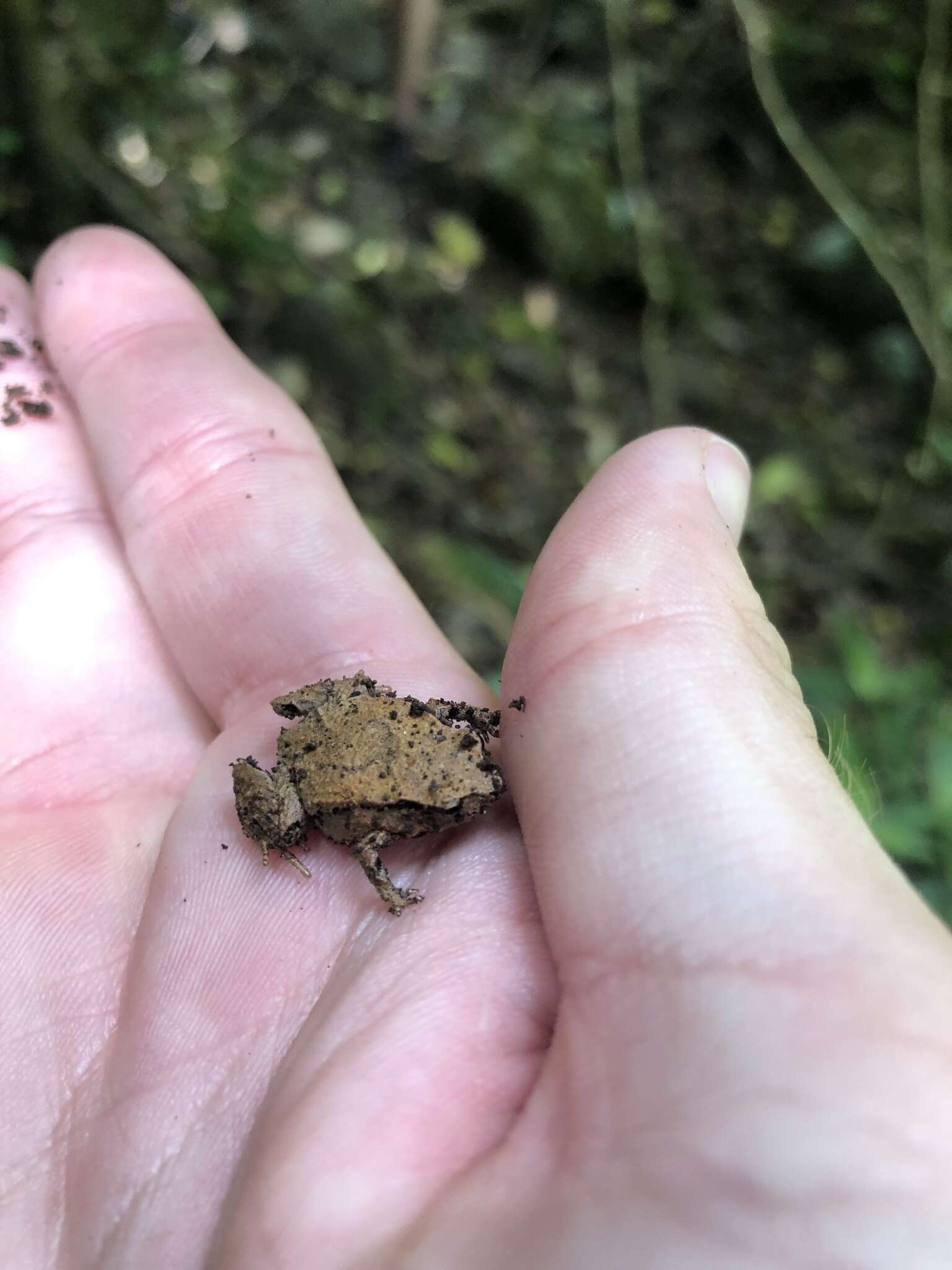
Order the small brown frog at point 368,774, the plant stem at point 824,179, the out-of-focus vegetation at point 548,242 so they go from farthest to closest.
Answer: the plant stem at point 824,179 < the out-of-focus vegetation at point 548,242 < the small brown frog at point 368,774

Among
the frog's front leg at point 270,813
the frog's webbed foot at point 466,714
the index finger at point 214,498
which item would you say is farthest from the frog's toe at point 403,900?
the index finger at point 214,498

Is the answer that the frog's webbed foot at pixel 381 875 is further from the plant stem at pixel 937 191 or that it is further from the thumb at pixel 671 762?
the plant stem at pixel 937 191

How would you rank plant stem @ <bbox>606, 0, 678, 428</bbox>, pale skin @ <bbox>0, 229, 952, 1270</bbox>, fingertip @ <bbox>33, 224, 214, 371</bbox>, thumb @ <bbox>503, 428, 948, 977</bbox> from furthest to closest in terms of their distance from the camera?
plant stem @ <bbox>606, 0, 678, 428</bbox> < fingertip @ <bbox>33, 224, 214, 371</bbox> < thumb @ <bbox>503, 428, 948, 977</bbox> < pale skin @ <bbox>0, 229, 952, 1270</bbox>

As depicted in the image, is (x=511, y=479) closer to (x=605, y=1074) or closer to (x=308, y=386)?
(x=308, y=386)

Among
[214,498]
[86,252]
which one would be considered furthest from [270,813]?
[86,252]

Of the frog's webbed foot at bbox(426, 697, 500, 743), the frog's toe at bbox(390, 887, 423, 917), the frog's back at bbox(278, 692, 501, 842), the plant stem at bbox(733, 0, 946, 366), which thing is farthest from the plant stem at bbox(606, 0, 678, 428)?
the frog's toe at bbox(390, 887, 423, 917)

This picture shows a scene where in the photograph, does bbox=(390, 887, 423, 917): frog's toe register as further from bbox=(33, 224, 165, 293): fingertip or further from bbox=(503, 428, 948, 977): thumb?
bbox=(33, 224, 165, 293): fingertip

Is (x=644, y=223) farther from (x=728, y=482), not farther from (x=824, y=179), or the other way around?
(x=728, y=482)

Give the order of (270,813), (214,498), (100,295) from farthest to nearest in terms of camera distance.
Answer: (100,295) < (214,498) < (270,813)
